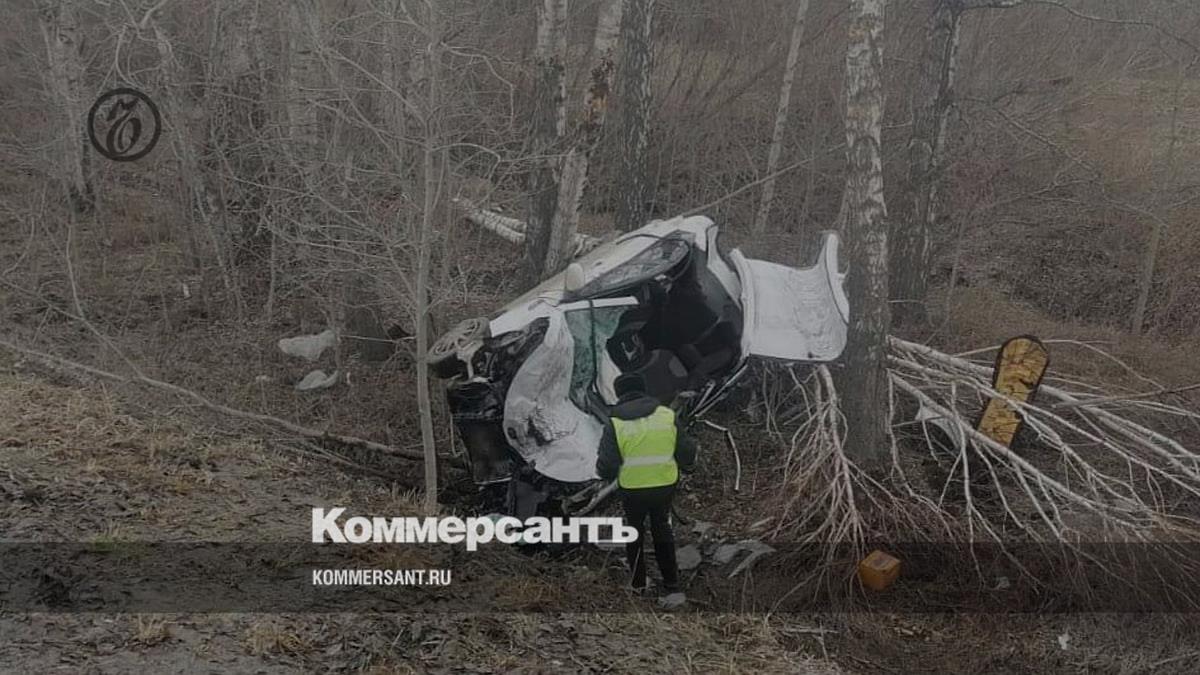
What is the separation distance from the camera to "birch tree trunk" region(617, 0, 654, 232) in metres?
8.95

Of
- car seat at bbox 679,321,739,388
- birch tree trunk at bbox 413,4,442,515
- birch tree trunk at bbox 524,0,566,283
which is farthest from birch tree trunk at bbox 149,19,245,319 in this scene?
car seat at bbox 679,321,739,388

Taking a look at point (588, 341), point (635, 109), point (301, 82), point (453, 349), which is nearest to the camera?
point (453, 349)

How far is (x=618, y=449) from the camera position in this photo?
5.10 metres

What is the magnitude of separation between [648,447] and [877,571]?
5.58 ft

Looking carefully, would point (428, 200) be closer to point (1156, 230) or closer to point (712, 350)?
point (712, 350)

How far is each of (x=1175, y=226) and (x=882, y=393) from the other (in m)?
9.31

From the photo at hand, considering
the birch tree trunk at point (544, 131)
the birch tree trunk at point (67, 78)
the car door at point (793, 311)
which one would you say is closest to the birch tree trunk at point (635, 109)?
the birch tree trunk at point (544, 131)

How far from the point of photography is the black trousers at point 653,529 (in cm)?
520

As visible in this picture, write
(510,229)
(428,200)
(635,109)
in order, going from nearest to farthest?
(428,200) < (635,109) < (510,229)

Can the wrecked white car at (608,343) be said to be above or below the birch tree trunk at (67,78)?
below

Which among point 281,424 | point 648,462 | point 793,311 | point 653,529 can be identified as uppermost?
point 793,311

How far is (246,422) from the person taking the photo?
679 cm

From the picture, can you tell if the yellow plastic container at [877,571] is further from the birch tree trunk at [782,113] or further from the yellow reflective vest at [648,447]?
the birch tree trunk at [782,113]

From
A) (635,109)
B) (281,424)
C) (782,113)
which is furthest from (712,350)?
(782,113)
